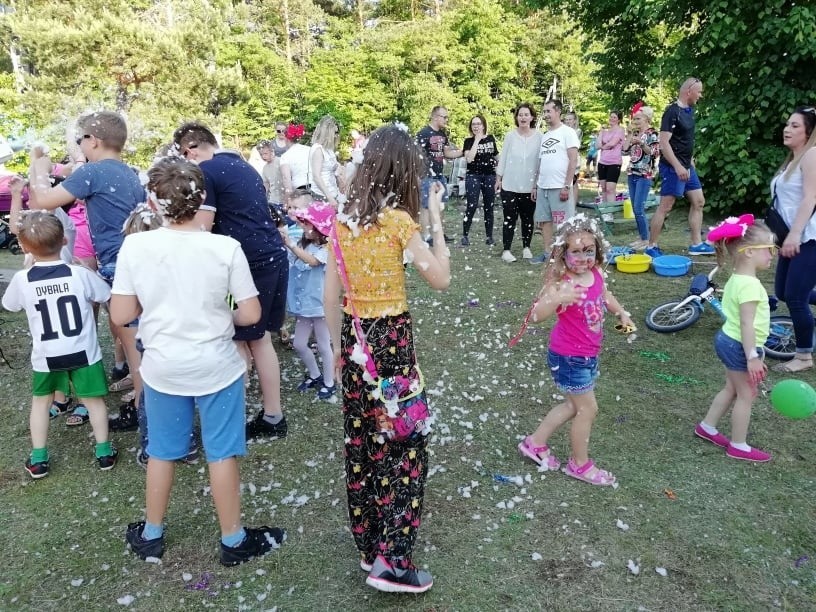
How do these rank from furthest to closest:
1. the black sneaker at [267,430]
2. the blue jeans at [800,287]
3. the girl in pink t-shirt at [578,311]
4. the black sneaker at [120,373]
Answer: the black sneaker at [120,373], the blue jeans at [800,287], the black sneaker at [267,430], the girl in pink t-shirt at [578,311]

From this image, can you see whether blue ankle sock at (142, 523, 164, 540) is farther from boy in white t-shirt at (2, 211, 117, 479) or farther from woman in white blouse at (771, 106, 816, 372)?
woman in white blouse at (771, 106, 816, 372)

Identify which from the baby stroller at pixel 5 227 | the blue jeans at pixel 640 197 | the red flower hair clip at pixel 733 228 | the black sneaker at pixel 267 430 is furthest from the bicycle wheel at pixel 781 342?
the baby stroller at pixel 5 227

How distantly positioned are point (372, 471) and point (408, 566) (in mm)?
443

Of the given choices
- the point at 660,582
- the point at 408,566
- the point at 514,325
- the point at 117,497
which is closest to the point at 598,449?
the point at 660,582

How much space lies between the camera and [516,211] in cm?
751

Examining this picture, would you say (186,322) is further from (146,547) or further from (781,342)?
(781,342)

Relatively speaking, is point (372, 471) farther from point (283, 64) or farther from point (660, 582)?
point (283, 64)

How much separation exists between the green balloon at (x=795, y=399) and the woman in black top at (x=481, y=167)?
5.54 meters

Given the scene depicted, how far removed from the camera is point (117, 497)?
10.8ft

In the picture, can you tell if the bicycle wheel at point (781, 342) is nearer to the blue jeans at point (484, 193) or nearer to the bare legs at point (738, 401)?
the bare legs at point (738, 401)

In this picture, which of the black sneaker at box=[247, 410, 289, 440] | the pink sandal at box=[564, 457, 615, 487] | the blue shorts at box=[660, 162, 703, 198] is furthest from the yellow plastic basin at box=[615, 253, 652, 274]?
the black sneaker at box=[247, 410, 289, 440]

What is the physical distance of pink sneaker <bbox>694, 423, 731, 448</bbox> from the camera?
3.60m

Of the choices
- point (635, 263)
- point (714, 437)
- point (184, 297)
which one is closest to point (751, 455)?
point (714, 437)

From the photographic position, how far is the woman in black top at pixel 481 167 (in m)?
8.28
